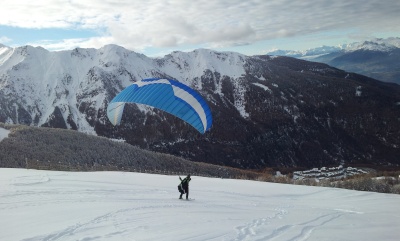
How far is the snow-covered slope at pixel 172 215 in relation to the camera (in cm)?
925

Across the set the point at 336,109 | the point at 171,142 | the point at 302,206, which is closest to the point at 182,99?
the point at 302,206

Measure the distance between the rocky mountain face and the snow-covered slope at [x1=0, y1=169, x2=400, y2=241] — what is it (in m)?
101

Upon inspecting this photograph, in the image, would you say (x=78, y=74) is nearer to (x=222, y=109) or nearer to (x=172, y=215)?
(x=222, y=109)

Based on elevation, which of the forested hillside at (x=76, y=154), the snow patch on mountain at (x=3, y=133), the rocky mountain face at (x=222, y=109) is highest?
the rocky mountain face at (x=222, y=109)

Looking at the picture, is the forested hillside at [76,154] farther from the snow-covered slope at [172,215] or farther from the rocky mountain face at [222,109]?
the rocky mountain face at [222,109]

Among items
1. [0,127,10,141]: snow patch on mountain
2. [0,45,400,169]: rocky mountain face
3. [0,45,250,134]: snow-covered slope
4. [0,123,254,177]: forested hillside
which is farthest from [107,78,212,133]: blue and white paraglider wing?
[0,45,250,134]: snow-covered slope

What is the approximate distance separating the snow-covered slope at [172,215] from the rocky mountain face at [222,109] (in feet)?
331

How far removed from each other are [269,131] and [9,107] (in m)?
104

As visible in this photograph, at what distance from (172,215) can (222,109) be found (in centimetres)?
14525

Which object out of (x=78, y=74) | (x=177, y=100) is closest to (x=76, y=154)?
(x=177, y=100)

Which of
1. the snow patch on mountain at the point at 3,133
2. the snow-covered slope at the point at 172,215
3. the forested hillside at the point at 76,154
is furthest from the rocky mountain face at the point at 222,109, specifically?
the snow-covered slope at the point at 172,215

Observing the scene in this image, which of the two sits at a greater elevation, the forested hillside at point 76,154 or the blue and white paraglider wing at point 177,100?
the blue and white paraglider wing at point 177,100

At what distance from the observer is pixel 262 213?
13492 mm

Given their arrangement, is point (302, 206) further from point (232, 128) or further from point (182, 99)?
point (232, 128)
